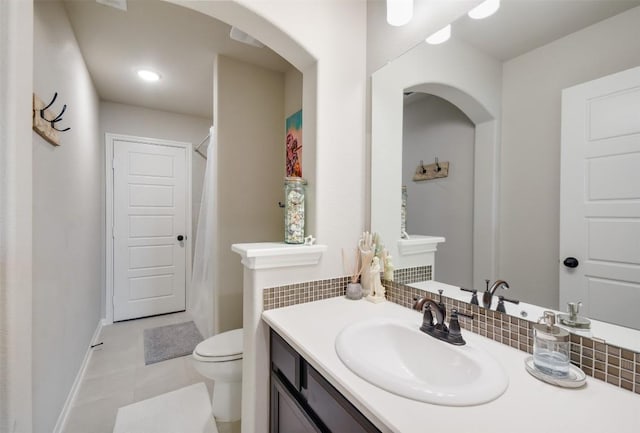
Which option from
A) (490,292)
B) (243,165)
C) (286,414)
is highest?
(243,165)

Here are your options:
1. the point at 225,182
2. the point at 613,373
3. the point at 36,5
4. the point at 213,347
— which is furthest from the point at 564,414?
the point at 36,5

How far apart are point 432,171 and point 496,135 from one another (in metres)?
0.31

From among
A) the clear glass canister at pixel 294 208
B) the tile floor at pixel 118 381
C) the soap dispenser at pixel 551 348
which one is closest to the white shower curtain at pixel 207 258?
the tile floor at pixel 118 381

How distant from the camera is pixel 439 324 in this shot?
956 mm

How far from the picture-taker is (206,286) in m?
2.61

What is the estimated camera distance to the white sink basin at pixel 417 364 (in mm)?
637

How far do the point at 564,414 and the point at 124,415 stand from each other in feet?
7.40

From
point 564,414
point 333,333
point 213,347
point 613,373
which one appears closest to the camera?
point 564,414

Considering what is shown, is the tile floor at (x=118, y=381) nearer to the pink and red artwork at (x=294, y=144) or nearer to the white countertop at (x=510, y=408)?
the white countertop at (x=510, y=408)

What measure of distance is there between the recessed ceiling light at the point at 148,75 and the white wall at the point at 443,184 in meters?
2.35

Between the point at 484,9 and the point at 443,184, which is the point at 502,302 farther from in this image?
the point at 484,9

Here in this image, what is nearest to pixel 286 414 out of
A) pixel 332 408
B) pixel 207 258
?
pixel 332 408

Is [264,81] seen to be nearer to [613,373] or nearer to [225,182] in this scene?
[225,182]

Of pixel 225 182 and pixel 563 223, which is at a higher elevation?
pixel 225 182
